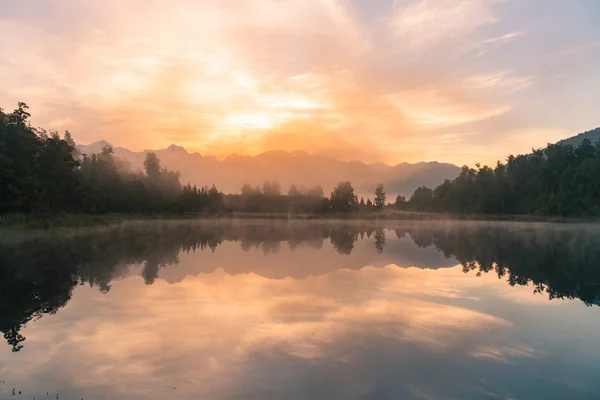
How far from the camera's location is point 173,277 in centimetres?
2308

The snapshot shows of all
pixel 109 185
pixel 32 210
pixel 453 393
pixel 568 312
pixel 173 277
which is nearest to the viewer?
pixel 453 393

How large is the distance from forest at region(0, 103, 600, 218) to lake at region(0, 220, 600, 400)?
45.9m

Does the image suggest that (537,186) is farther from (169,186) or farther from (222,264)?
(222,264)

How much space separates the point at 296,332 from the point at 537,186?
14610 centimetres

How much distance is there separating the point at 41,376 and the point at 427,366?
345 inches

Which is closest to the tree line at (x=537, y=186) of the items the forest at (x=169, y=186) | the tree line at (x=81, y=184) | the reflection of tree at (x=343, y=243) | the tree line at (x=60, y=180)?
the forest at (x=169, y=186)

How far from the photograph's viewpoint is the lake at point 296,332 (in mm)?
9312

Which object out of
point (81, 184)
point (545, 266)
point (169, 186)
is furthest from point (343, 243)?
point (169, 186)

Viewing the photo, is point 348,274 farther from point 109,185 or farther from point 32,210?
point 109,185

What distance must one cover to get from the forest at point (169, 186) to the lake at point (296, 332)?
45.9 metres

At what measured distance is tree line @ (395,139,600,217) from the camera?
115m

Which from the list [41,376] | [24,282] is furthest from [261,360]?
[24,282]

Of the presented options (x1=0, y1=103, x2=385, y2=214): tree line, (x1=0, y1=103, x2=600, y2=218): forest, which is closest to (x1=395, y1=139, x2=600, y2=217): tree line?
(x1=0, y1=103, x2=600, y2=218): forest

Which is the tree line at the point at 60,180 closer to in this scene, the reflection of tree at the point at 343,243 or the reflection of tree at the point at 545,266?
the reflection of tree at the point at 343,243
